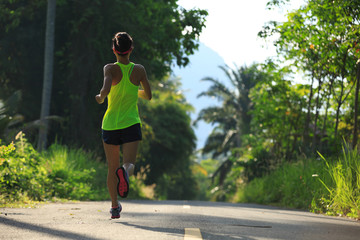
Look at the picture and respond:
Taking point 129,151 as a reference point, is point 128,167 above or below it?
below

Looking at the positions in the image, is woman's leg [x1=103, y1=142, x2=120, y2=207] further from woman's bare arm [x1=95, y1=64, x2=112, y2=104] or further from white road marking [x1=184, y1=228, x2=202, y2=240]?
white road marking [x1=184, y1=228, x2=202, y2=240]

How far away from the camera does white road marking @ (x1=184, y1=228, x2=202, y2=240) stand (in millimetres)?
6079

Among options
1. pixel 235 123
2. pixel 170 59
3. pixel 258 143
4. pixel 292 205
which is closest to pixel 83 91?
pixel 170 59

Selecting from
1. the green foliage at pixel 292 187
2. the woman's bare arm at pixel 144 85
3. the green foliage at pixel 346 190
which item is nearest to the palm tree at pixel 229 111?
the green foliage at pixel 292 187

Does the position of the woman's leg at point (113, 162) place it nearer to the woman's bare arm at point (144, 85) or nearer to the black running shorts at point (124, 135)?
the black running shorts at point (124, 135)

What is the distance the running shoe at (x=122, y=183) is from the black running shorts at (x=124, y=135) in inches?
17.3

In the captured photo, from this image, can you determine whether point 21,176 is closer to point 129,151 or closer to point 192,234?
point 129,151

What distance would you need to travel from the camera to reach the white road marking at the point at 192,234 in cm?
608

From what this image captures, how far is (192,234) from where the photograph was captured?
6.41 metres

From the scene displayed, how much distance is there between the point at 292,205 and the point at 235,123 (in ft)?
109

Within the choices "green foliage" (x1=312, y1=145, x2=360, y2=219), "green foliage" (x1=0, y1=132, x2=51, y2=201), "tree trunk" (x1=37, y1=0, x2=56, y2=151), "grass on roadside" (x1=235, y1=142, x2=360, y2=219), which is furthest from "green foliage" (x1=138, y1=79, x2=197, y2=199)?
"green foliage" (x1=312, y1=145, x2=360, y2=219)

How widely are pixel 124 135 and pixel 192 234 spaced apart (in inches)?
54.0

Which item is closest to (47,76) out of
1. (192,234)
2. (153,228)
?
(153,228)

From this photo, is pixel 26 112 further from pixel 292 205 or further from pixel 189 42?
pixel 292 205
